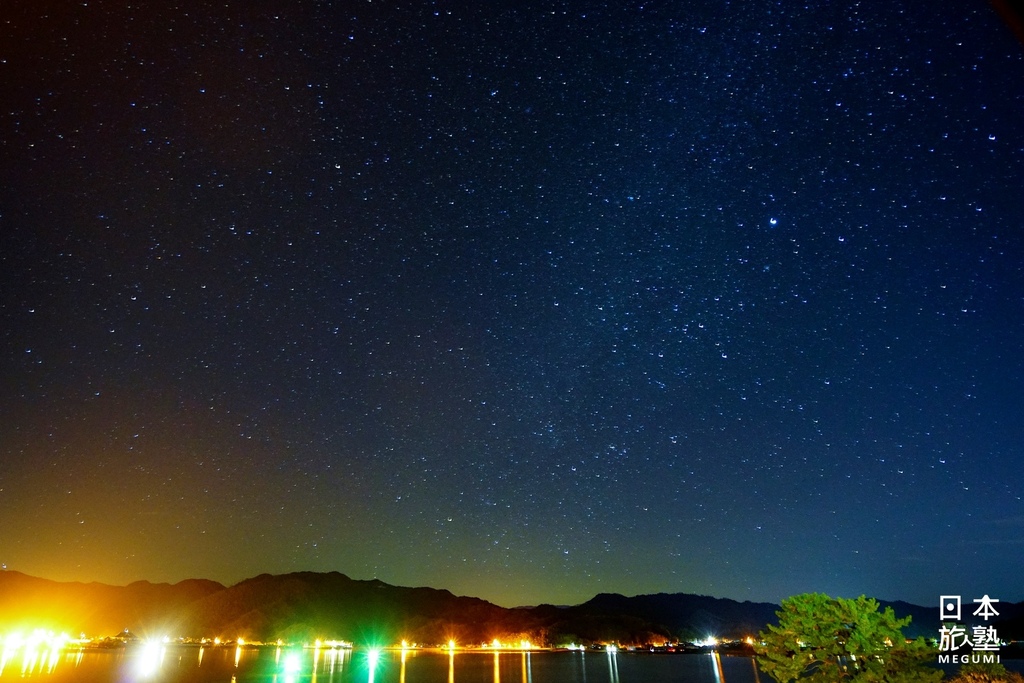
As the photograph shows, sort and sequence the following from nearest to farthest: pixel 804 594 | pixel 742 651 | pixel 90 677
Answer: pixel 804 594
pixel 90 677
pixel 742 651

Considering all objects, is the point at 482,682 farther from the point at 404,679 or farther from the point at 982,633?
the point at 982,633

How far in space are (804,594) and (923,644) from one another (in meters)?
2.30

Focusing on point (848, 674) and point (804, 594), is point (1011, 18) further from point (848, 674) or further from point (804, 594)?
point (848, 674)

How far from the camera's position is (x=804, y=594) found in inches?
527

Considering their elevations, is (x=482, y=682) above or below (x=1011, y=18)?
below

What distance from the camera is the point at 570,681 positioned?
86.1 m

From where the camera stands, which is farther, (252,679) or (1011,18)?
(252,679)

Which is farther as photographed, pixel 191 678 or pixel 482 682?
pixel 482 682

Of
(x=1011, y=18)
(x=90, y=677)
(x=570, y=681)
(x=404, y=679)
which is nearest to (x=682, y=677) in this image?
(x=570, y=681)

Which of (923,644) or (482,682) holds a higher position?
(923,644)

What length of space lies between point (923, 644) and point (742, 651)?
695 feet

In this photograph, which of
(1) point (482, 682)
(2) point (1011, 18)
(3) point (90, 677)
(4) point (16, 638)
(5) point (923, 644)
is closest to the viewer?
(2) point (1011, 18)

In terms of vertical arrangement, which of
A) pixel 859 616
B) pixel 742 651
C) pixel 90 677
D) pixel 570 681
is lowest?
pixel 742 651

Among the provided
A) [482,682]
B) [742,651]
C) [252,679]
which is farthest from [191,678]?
[742,651]
